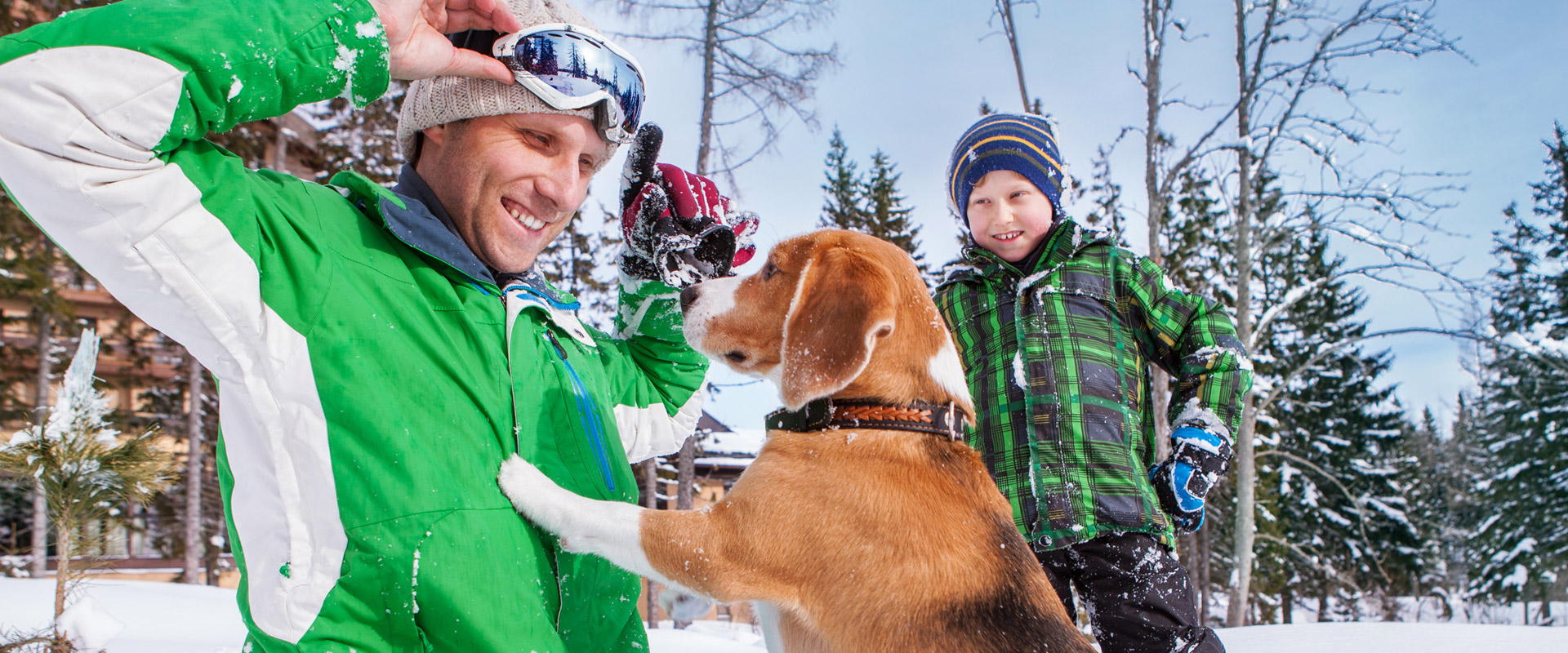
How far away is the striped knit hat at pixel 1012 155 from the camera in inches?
148

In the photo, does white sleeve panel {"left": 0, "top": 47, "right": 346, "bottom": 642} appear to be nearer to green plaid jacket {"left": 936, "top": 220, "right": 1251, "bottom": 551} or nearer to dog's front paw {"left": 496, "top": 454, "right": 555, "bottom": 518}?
dog's front paw {"left": 496, "top": 454, "right": 555, "bottom": 518}

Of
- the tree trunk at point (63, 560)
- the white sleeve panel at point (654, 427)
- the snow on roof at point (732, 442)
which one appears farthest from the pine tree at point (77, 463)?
the snow on roof at point (732, 442)

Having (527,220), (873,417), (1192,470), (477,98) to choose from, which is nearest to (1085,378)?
(1192,470)

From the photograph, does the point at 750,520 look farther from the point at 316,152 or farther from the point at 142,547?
the point at 142,547

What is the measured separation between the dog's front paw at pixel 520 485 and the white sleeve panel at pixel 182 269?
390 mm

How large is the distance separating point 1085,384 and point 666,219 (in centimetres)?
197

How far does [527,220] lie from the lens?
219 cm

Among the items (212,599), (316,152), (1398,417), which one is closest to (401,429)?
(212,599)

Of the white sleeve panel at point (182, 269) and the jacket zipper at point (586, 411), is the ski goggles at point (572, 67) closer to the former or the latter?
the jacket zipper at point (586, 411)

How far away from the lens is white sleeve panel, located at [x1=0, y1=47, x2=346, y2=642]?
1.20m

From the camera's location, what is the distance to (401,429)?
162 cm

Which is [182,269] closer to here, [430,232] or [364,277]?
[364,277]

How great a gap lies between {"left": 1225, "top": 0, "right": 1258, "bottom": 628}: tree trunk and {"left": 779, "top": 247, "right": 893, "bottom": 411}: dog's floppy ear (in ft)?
46.3

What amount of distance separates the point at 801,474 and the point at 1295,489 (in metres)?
37.2
